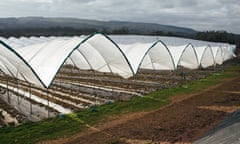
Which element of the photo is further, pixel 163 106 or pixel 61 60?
pixel 163 106

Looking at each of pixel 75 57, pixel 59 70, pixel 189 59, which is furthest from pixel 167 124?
pixel 189 59

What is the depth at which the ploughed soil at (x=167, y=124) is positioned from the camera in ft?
35.2

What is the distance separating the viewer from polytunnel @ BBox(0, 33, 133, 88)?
12875mm

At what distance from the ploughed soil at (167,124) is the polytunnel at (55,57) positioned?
300 centimetres

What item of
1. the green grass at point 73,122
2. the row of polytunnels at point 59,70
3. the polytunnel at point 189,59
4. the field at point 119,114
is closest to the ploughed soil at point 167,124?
the field at point 119,114

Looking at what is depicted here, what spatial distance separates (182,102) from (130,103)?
2655 millimetres

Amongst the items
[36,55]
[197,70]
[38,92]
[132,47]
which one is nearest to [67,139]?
[36,55]

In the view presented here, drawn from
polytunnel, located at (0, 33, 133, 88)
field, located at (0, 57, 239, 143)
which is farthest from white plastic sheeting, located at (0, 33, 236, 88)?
field, located at (0, 57, 239, 143)

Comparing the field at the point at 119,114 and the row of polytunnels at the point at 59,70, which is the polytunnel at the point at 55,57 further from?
the field at the point at 119,114

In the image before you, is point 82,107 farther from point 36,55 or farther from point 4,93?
point 4,93

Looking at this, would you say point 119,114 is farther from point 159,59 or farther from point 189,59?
point 189,59

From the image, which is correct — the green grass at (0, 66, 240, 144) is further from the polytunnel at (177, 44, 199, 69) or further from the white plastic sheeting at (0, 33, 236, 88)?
the polytunnel at (177, 44, 199, 69)

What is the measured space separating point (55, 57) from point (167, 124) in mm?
5195

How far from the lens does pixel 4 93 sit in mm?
20688
